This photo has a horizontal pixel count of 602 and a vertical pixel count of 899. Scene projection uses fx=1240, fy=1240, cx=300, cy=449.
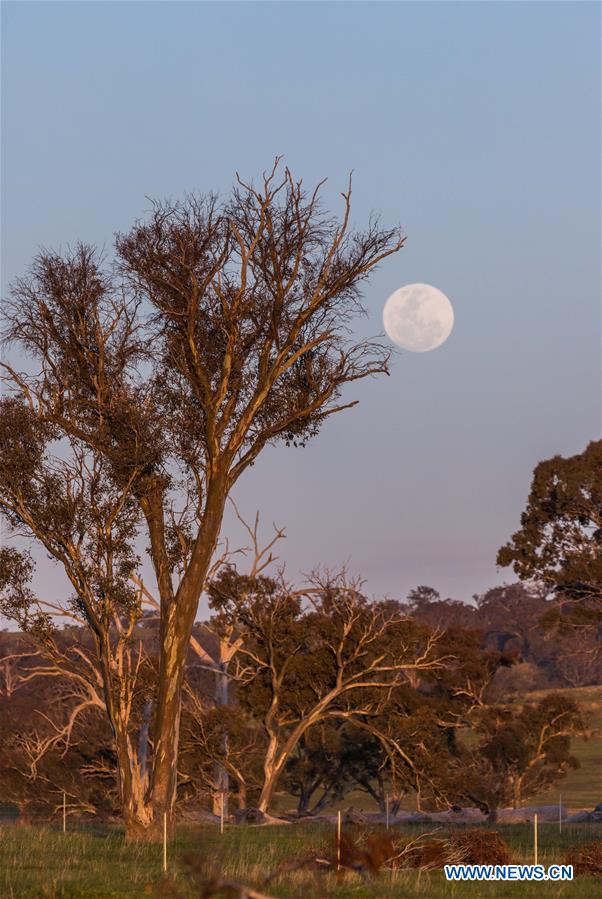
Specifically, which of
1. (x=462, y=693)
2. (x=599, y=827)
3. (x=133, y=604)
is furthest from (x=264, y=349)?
(x=462, y=693)

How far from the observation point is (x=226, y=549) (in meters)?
41.4

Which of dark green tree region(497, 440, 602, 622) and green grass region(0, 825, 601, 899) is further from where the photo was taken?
dark green tree region(497, 440, 602, 622)

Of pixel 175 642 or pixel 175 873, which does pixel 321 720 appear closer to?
pixel 175 642

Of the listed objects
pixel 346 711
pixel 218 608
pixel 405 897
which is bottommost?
pixel 405 897

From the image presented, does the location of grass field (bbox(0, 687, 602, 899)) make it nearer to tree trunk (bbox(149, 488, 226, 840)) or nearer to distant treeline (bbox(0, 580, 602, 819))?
tree trunk (bbox(149, 488, 226, 840))

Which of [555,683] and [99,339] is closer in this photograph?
[99,339]

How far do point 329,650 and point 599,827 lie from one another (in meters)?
12.6

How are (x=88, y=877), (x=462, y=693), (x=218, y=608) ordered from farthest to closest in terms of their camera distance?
(x=462, y=693), (x=218, y=608), (x=88, y=877)

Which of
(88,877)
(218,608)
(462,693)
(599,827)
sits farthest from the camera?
(462,693)

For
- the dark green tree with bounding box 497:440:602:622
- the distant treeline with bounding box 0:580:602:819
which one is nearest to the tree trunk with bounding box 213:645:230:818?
the distant treeline with bounding box 0:580:602:819

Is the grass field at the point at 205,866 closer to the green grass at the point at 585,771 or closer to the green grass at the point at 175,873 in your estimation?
the green grass at the point at 175,873

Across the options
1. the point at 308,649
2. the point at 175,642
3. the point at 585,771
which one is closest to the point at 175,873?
the point at 175,642

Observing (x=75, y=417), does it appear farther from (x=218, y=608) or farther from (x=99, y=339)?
(x=218, y=608)

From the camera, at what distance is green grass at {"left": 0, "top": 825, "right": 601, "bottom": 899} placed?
14141mm
